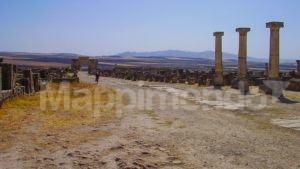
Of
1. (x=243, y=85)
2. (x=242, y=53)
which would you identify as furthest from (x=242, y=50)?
(x=243, y=85)

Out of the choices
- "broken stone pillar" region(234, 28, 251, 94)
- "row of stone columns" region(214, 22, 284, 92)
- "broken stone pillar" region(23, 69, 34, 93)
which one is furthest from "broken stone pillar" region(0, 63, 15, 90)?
"broken stone pillar" region(234, 28, 251, 94)

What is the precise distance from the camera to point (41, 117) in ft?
45.0

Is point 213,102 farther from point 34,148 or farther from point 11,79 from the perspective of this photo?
point 34,148

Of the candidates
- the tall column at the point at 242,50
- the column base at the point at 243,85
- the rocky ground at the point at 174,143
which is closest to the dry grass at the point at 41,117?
the rocky ground at the point at 174,143

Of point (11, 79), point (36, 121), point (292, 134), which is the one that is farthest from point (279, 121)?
point (11, 79)

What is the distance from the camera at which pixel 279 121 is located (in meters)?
13.2

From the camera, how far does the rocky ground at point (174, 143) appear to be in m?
8.13

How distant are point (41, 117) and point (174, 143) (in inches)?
227

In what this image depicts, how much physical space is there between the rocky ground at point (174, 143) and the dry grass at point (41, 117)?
30 cm

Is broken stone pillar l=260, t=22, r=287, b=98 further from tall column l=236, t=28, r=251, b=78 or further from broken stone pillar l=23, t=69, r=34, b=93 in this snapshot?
broken stone pillar l=23, t=69, r=34, b=93

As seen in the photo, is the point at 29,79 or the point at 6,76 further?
the point at 29,79

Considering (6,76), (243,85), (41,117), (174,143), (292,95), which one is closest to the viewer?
(174,143)

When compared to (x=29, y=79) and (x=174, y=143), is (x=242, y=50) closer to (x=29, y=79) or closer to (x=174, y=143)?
(x=29, y=79)

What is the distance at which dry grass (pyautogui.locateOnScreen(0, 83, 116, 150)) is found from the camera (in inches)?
433
